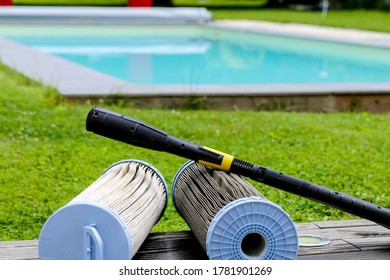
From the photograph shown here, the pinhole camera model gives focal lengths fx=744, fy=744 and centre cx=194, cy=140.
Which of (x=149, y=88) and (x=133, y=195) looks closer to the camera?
(x=133, y=195)

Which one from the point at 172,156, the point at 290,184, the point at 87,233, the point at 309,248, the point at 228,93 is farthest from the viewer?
the point at 228,93

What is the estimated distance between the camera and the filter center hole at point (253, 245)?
8.67ft

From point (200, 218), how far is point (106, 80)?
16.7ft

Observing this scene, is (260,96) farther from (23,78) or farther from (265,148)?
(23,78)

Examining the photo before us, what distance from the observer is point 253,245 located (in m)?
2.73

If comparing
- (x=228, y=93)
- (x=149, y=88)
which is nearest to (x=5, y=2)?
(x=149, y=88)

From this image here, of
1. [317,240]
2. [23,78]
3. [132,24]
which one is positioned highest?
[317,240]

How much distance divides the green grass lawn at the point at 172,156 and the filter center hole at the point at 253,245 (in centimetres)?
117

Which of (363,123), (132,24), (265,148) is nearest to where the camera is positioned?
(265,148)

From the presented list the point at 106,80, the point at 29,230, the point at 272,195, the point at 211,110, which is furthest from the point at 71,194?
the point at 106,80

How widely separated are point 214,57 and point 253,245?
429 inches

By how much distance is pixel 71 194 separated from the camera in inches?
175

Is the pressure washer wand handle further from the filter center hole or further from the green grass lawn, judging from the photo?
the green grass lawn

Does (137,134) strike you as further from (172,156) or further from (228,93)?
(228,93)
